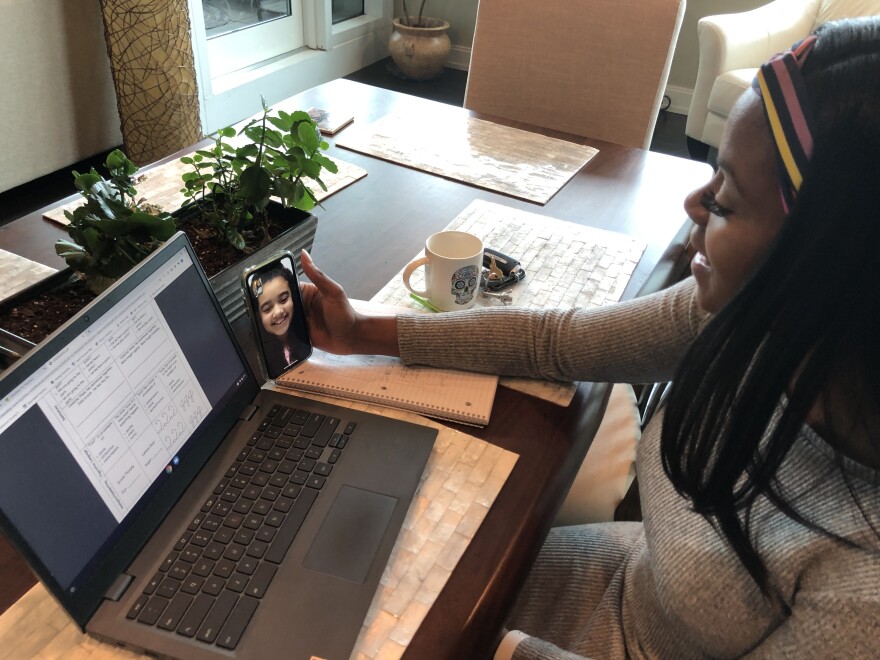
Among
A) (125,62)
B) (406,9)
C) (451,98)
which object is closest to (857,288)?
(125,62)

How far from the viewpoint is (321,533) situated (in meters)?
0.60

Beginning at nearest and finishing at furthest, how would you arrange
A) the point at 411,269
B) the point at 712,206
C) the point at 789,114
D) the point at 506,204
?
the point at 789,114 < the point at 712,206 < the point at 411,269 < the point at 506,204

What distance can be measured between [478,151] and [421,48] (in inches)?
106

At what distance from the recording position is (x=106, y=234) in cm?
67

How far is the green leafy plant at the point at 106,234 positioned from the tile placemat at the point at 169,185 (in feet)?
1.12

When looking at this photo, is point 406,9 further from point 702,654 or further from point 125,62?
point 702,654

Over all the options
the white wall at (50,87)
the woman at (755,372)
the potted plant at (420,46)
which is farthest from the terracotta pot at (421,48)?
the woman at (755,372)

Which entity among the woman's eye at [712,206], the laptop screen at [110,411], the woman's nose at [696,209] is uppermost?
the woman's eye at [712,206]

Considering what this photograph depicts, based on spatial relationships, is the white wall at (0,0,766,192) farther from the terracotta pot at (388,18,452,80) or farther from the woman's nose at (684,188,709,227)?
the woman's nose at (684,188,709,227)

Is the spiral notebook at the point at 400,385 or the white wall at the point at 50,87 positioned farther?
the white wall at the point at 50,87

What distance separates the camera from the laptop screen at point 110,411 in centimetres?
48

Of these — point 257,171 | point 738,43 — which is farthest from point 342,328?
point 738,43

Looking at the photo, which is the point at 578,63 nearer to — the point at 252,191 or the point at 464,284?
the point at 464,284

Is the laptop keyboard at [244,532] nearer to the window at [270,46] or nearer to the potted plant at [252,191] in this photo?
the potted plant at [252,191]
